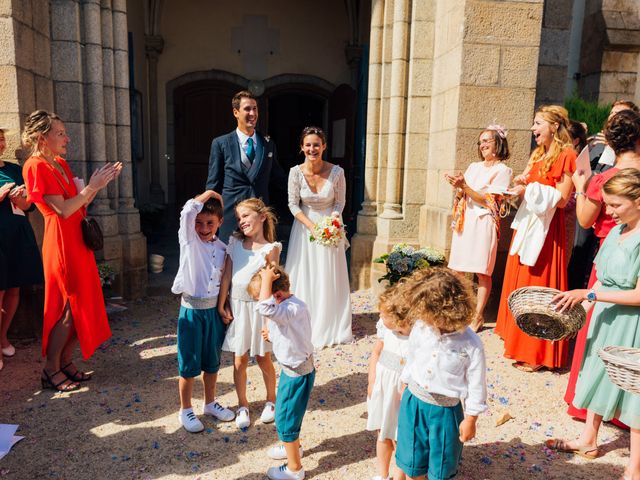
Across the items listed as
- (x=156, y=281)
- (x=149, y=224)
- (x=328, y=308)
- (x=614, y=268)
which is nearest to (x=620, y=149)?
(x=614, y=268)

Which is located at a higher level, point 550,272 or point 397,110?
point 397,110

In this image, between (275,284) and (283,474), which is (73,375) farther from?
(275,284)

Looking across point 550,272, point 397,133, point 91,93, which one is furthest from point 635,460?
point 91,93

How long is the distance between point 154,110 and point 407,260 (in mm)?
7323

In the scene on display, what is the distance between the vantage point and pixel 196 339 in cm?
313

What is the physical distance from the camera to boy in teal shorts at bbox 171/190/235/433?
308 cm

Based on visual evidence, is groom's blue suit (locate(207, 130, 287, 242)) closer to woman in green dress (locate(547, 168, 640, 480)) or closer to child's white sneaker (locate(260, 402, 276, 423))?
child's white sneaker (locate(260, 402, 276, 423))

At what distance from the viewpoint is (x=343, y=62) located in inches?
424

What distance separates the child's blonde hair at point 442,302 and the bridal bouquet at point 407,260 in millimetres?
2573

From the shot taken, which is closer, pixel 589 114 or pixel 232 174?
pixel 232 174

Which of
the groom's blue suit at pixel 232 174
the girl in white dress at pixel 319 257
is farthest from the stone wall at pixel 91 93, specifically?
the girl in white dress at pixel 319 257

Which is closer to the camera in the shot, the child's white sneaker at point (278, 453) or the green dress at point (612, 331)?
the green dress at point (612, 331)

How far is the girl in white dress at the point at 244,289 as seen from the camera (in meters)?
3.11

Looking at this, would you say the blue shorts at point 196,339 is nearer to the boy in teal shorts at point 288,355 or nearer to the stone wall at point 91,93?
the boy in teal shorts at point 288,355
